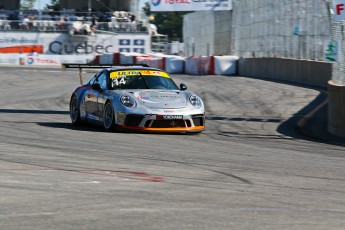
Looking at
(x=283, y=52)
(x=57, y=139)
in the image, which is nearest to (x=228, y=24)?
(x=283, y=52)

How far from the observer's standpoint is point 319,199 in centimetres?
650

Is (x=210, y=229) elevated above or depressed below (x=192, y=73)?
above

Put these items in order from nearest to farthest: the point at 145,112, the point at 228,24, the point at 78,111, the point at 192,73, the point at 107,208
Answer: the point at 107,208
the point at 145,112
the point at 78,111
the point at 192,73
the point at 228,24

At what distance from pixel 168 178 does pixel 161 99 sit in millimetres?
5418

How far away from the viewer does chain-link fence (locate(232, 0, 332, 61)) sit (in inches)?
1030

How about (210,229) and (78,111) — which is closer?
(210,229)

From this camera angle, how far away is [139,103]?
12.6 meters

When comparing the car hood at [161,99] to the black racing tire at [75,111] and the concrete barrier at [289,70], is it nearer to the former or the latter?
the black racing tire at [75,111]

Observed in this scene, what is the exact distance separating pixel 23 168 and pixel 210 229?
11.0 feet

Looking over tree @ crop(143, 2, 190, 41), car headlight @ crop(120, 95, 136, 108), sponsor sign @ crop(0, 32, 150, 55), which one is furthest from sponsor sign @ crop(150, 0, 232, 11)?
tree @ crop(143, 2, 190, 41)

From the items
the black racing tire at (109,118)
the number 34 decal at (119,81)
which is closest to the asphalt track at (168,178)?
the black racing tire at (109,118)

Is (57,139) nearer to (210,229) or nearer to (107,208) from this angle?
Answer: (107,208)

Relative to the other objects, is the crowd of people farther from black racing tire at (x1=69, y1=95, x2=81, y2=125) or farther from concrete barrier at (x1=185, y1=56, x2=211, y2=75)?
black racing tire at (x1=69, y1=95, x2=81, y2=125)

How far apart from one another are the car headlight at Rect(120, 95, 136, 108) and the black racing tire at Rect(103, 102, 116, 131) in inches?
10.1
